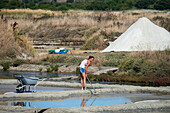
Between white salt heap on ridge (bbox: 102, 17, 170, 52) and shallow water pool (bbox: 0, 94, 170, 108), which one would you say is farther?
white salt heap on ridge (bbox: 102, 17, 170, 52)

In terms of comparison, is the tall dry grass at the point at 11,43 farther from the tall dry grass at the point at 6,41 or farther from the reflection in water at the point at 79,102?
the reflection in water at the point at 79,102

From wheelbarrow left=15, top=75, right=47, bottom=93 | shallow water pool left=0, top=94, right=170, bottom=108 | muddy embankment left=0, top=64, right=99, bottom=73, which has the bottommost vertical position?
muddy embankment left=0, top=64, right=99, bottom=73

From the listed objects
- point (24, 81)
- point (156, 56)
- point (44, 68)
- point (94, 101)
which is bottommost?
point (44, 68)

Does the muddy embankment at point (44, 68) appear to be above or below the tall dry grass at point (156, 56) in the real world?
below

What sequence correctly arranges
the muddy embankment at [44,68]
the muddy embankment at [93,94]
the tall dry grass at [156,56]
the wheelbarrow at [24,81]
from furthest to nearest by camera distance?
1. the muddy embankment at [44,68]
2. the tall dry grass at [156,56]
3. the wheelbarrow at [24,81]
4. the muddy embankment at [93,94]

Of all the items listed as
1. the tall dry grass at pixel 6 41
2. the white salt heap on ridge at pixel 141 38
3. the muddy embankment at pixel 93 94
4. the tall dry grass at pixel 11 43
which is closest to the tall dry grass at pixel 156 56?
the white salt heap on ridge at pixel 141 38

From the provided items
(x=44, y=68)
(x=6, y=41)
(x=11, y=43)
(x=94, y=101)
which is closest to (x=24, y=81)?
(x=94, y=101)

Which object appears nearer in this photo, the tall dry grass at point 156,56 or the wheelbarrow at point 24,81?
the wheelbarrow at point 24,81

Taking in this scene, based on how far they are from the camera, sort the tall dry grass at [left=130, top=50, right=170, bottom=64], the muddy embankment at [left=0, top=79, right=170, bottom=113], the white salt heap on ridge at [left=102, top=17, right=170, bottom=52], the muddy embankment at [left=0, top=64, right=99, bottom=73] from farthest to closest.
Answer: the white salt heap on ridge at [left=102, top=17, right=170, bottom=52] → the muddy embankment at [left=0, top=64, right=99, bottom=73] → the tall dry grass at [left=130, top=50, right=170, bottom=64] → the muddy embankment at [left=0, top=79, right=170, bottom=113]

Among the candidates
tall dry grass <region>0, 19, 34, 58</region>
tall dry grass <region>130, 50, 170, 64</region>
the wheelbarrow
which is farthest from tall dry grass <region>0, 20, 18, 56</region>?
the wheelbarrow

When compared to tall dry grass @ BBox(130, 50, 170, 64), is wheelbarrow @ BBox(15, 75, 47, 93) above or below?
above

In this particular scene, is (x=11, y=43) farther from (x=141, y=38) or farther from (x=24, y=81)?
(x=24, y=81)

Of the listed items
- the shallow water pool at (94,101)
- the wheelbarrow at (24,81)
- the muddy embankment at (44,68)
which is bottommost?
the muddy embankment at (44,68)

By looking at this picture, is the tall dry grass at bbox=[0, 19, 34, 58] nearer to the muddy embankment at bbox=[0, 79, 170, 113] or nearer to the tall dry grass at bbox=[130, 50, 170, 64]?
the tall dry grass at bbox=[130, 50, 170, 64]
